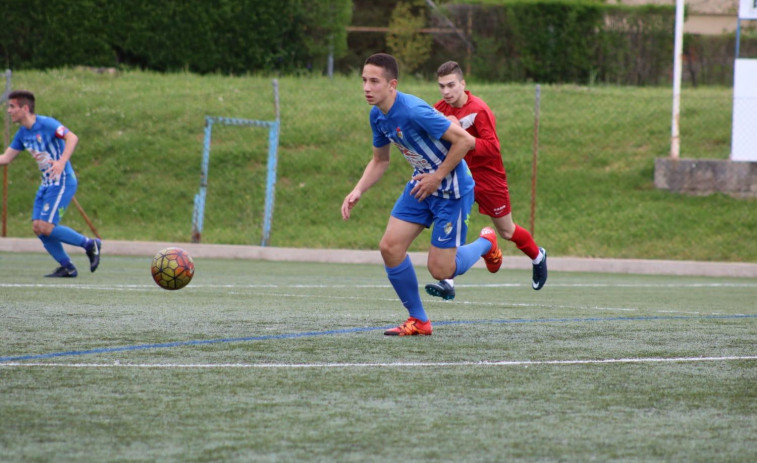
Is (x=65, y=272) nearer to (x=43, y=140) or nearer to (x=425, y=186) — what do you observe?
(x=43, y=140)

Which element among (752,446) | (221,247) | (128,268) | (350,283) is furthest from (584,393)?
(221,247)

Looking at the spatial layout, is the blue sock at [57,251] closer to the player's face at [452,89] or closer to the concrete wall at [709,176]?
the player's face at [452,89]

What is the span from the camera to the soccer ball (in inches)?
324

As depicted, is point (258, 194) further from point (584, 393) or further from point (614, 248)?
point (584, 393)

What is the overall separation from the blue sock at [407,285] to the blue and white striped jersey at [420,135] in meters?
0.49

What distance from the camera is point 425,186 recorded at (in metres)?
6.33

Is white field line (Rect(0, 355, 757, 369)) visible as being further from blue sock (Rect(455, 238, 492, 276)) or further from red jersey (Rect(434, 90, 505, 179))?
red jersey (Rect(434, 90, 505, 179))

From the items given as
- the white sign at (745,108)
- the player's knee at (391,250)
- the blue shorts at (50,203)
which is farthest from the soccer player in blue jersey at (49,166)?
the white sign at (745,108)

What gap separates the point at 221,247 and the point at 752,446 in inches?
511

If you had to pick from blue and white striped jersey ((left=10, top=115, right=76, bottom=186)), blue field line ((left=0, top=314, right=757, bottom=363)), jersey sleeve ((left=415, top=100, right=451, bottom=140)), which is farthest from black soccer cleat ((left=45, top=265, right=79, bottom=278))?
jersey sleeve ((left=415, top=100, right=451, bottom=140))

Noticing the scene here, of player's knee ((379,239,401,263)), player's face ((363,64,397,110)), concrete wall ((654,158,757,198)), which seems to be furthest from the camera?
concrete wall ((654,158,757,198))

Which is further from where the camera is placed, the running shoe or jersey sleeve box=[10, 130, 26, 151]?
jersey sleeve box=[10, 130, 26, 151]

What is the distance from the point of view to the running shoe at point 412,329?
21.2ft

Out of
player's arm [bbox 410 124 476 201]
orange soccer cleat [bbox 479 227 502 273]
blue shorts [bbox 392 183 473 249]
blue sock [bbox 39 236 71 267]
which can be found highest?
player's arm [bbox 410 124 476 201]
